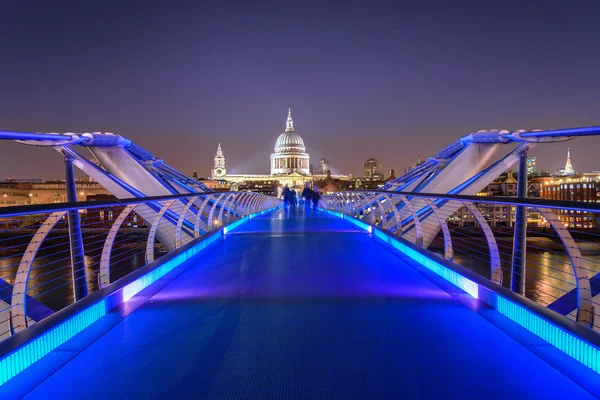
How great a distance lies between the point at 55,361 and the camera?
2.65 meters

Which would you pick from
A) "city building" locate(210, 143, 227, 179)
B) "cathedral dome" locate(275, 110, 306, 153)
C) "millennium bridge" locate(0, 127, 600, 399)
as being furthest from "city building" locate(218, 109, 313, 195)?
"millennium bridge" locate(0, 127, 600, 399)

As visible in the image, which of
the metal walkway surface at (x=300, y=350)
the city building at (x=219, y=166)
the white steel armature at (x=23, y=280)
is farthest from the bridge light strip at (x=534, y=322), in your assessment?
the city building at (x=219, y=166)

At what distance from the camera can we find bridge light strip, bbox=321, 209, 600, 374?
2503mm

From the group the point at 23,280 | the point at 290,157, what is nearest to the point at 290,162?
the point at 290,157

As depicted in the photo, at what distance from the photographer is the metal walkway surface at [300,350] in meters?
2.34

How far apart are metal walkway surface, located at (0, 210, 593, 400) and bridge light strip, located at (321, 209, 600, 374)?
18 centimetres

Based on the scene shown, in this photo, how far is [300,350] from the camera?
2.85 m

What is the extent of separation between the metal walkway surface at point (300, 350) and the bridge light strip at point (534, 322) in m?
0.18

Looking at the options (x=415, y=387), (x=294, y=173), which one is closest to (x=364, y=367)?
(x=415, y=387)

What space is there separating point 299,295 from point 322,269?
57.3 inches

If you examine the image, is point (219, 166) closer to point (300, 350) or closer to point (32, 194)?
point (32, 194)

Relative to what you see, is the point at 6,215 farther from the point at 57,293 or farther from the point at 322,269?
the point at 57,293

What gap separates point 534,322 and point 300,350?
1494 millimetres

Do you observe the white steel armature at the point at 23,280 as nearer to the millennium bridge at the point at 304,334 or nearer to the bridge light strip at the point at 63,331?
the millennium bridge at the point at 304,334
